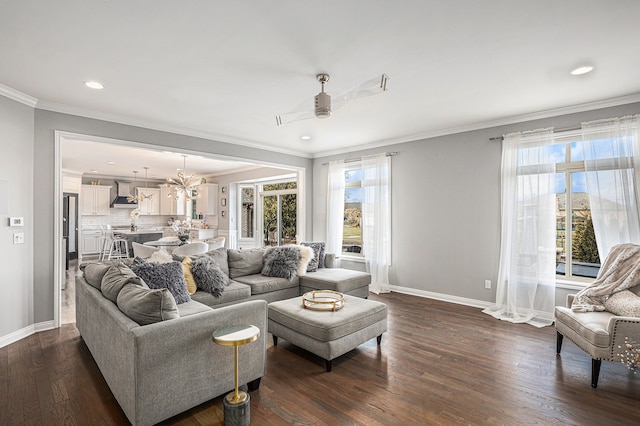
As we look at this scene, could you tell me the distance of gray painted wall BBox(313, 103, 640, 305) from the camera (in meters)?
4.46

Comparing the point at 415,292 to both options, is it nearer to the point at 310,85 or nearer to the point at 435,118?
the point at 435,118

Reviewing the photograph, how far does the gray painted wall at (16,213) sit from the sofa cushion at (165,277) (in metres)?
1.53

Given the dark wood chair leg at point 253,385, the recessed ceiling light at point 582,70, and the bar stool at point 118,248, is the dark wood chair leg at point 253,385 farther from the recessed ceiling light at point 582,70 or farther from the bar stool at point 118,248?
the bar stool at point 118,248

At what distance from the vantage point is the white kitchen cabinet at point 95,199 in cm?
959

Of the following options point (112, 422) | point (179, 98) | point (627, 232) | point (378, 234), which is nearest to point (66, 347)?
point (112, 422)

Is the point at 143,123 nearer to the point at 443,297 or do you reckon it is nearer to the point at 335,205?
the point at 335,205

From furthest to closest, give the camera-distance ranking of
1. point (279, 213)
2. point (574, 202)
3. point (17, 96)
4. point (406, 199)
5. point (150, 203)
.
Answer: point (150, 203) < point (279, 213) < point (406, 199) < point (574, 202) < point (17, 96)

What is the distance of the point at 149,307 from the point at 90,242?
967 centimetres

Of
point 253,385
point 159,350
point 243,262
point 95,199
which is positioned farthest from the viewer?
point 95,199

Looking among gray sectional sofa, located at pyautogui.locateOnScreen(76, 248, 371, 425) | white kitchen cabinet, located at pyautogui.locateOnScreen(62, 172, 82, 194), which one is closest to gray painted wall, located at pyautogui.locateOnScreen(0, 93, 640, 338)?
gray sectional sofa, located at pyautogui.locateOnScreen(76, 248, 371, 425)

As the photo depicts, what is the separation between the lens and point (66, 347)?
3.17 m

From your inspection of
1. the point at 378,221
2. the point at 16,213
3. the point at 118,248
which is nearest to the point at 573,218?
the point at 378,221

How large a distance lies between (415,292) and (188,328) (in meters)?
4.10

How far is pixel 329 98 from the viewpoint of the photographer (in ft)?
8.88
